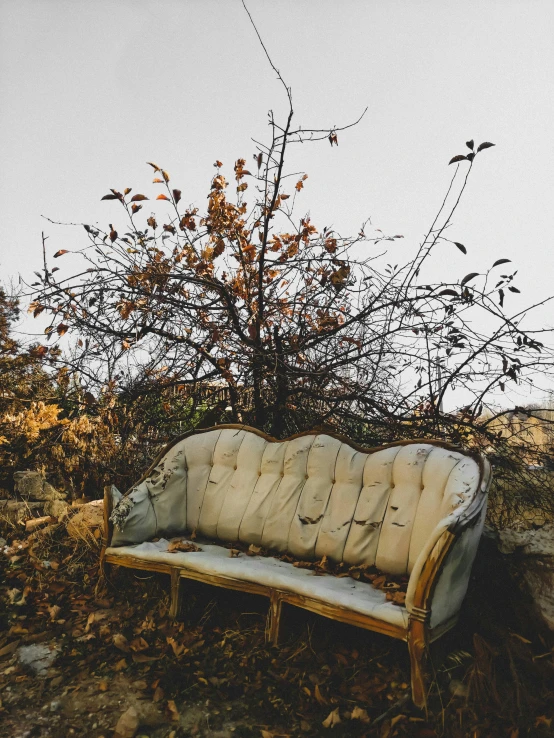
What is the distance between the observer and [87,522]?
4.54 metres

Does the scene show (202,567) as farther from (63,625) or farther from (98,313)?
(98,313)

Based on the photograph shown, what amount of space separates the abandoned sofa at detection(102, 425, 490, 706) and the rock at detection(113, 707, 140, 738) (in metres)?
0.82

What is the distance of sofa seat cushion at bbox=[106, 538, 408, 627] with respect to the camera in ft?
8.38

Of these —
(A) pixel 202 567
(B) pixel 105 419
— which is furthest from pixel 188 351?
(A) pixel 202 567

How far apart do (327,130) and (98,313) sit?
2212mm

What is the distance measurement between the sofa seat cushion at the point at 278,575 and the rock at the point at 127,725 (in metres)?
0.85

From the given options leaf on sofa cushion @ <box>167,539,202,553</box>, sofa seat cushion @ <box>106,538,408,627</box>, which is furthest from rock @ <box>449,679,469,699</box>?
leaf on sofa cushion @ <box>167,539,202,553</box>

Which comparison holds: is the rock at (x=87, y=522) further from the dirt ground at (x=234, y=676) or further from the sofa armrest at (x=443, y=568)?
the sofa armrest at (x=443, y=568)

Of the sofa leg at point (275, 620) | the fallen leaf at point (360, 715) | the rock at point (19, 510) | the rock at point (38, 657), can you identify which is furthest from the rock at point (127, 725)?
the rock at point (19, 510)

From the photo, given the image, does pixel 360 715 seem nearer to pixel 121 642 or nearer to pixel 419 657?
pixel 419 657

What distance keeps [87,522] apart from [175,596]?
62.6 inches

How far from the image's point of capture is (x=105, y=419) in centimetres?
511

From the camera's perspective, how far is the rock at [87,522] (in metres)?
4.34

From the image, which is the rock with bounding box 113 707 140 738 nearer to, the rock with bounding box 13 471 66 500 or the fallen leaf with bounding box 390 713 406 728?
the fallen leaf with bounding box 390 713 406 728
